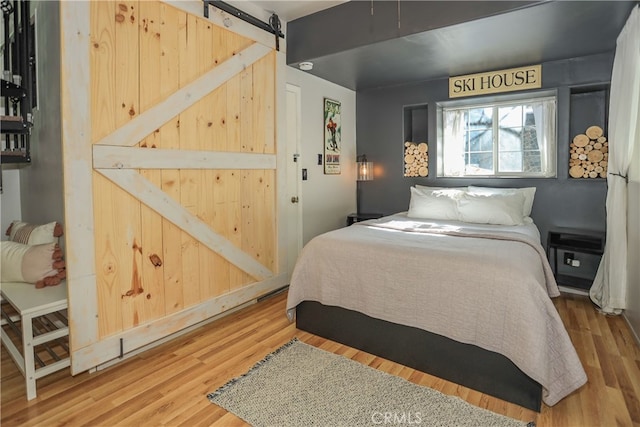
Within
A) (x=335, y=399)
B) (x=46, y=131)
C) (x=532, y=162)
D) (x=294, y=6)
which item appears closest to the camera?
(x=335, y=399)

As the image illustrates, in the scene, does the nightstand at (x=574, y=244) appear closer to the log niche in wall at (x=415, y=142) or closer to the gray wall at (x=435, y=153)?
the gray wall at (x=435, y=153)

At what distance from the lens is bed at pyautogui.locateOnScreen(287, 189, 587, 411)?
1.74 meters

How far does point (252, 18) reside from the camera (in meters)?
3.06

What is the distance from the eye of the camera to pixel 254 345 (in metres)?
2.45

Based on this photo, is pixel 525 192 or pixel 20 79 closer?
pixel 20 79

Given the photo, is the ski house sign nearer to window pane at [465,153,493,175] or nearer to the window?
the window

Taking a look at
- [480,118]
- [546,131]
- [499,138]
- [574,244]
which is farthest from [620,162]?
[480,118]

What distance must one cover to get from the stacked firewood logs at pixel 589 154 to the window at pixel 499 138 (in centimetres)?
20

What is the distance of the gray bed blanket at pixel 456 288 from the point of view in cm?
173

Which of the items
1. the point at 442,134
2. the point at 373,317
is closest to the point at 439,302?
the point at 373,317

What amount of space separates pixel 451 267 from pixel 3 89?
2935mm

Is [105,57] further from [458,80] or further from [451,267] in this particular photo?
[458,80]

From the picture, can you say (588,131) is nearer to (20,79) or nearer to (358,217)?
(358,217)

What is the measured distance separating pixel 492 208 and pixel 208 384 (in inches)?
110
